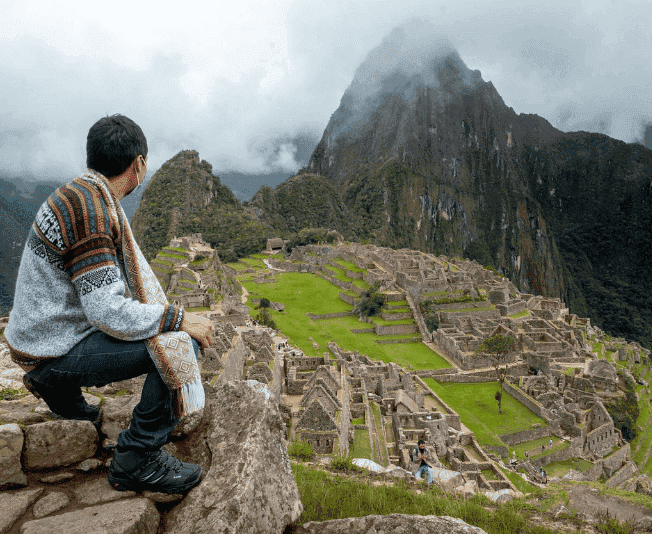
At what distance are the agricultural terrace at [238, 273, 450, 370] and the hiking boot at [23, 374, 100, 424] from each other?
780 inches

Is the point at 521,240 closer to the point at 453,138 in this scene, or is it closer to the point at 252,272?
the point at 453,138

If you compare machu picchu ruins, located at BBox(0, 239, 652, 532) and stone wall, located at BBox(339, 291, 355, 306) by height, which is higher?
stone wall, located at BBox(339, 291, 355, 306)

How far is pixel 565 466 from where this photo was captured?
53.6ft

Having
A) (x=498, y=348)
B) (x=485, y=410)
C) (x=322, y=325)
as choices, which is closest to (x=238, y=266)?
(x=322, y=325)

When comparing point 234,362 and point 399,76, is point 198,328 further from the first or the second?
point 399,76

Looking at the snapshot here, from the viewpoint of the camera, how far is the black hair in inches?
92.2

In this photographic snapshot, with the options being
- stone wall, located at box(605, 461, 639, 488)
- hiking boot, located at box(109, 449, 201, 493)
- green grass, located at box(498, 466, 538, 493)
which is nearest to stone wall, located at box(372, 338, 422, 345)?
stone wall, located at box(605, 461, 639, 488)

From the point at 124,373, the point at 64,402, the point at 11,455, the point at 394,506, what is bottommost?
the point at 394,506

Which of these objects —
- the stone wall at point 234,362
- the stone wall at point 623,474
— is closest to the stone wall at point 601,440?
the stone wall at point 623,474

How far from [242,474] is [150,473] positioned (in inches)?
19.8

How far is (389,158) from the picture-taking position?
128500 millimetres

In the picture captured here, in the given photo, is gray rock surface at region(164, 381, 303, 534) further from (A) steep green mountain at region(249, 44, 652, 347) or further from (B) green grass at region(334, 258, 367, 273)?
(A) steep green mountain at region(249, 44, 652, 347)

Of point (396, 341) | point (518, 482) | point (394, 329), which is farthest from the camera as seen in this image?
point (394, 329)

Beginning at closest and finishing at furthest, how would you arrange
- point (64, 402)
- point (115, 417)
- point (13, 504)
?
1. point (13, 504)
2. point (64, 402)
3. point (115, 417)
